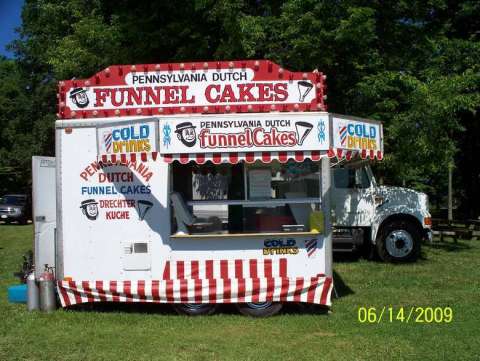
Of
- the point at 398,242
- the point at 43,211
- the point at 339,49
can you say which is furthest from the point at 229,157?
the point at 339,49

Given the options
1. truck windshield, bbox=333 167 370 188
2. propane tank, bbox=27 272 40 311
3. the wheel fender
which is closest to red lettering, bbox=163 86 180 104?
propane tank, bbox=27 272 40 311

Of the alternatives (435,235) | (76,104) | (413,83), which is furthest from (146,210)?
(435,235)

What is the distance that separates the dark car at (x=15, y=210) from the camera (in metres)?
28.8

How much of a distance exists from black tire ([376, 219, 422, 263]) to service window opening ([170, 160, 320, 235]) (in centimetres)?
537

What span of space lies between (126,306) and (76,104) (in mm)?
2901

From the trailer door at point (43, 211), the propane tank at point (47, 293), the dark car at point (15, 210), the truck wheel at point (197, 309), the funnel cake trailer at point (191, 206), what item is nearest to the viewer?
the funnel cake trailer at point (191, 206)

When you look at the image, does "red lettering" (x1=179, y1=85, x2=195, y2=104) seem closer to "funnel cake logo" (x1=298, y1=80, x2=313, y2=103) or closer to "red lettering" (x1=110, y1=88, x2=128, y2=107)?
"red lettering" (x1=110, y1=88, x2=128, y2=107)

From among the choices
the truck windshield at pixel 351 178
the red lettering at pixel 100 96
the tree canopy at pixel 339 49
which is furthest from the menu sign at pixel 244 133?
the tree canopy at pixel 339 49

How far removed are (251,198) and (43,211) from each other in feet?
9.78

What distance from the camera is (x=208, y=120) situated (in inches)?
273

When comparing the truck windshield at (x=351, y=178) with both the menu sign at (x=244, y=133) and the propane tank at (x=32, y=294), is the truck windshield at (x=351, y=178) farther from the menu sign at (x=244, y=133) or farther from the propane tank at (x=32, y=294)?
the propane tank at (x=32, y=294)

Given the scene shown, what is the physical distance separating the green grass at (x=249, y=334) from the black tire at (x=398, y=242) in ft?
10.8

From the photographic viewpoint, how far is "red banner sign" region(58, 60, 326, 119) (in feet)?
24.9

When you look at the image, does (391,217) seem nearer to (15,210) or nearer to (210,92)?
(210,92)
